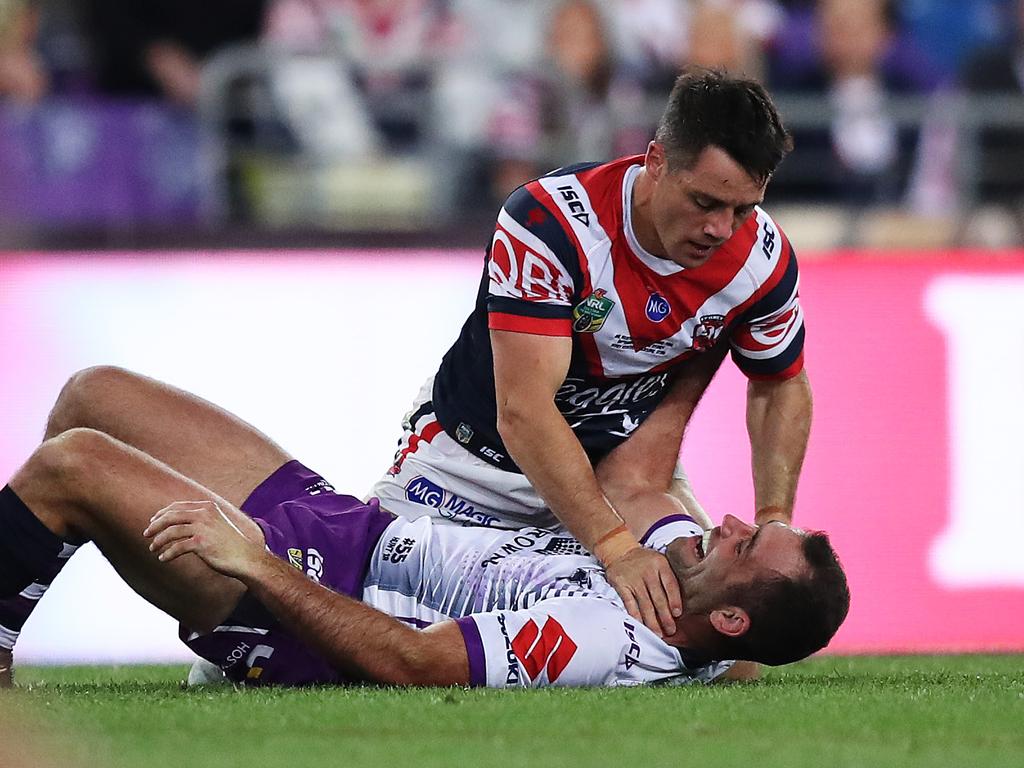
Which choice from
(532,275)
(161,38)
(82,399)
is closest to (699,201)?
(532,275)

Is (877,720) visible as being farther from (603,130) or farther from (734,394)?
(603,130)

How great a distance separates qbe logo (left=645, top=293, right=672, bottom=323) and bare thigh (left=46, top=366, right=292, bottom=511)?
3.77ft

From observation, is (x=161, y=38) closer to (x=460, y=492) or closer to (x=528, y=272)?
(x=460, y=492)

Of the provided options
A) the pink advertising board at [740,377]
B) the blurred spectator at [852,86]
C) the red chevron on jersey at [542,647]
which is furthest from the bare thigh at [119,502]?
the blurred spectator at [852,86]

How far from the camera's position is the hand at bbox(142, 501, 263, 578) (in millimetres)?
4156

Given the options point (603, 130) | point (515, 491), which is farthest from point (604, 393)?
point (603, 130)

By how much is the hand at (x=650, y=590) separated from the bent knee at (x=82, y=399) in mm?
1547

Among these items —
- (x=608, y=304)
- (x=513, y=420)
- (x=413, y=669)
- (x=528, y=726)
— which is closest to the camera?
(x=528, y=726)

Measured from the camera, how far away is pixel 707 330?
5164mm

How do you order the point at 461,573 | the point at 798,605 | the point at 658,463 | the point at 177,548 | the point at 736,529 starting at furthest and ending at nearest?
the point at 658,463
the point at 461,573
the point at 736,529
the point at 798,605
the point at 177,548

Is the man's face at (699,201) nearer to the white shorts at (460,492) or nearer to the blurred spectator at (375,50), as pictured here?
the white shorts at (460,492)

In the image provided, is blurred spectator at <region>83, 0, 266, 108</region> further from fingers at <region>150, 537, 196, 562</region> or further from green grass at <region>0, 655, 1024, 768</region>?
fingers at <region>150, 537, 196, 562</region>

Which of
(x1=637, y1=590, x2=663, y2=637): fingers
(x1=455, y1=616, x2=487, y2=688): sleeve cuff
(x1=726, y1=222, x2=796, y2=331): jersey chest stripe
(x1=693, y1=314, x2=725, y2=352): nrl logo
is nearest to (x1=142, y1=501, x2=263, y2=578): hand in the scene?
(x1=455, y1=616, x2=487, y2=688): sleeve cuff

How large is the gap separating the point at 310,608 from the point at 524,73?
489 centimetres
